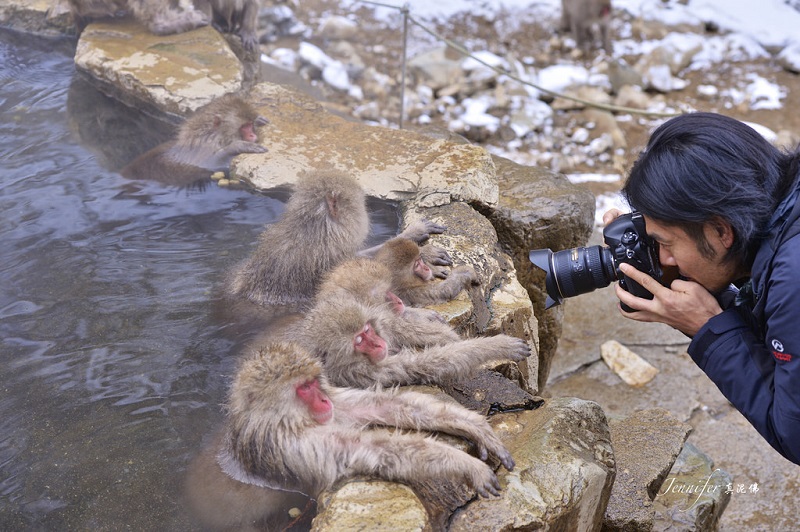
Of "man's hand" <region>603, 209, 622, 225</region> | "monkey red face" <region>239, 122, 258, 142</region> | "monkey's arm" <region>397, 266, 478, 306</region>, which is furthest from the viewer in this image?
"monkey red face" <region>239, 122, 258, 142</region>

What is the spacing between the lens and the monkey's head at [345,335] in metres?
2.94

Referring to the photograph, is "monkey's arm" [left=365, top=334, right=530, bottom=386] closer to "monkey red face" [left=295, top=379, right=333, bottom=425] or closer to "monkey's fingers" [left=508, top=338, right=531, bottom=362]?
"monkey's fingers" [left=508, top=338, right=531, bottom=362]

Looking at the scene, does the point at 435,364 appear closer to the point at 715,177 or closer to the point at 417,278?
the point at 417,278

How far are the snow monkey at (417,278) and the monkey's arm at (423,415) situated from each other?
2.53 ft

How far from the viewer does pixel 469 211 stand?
4031 mm

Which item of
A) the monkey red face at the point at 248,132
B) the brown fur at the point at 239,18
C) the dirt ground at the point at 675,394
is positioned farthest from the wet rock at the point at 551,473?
the brown fur at the point at 239,18

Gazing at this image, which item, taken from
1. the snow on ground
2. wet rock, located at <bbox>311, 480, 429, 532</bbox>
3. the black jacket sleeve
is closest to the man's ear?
the black jacket sleeve

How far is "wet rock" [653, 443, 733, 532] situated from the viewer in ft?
11.6

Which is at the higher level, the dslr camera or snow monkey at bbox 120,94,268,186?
the dslr camera

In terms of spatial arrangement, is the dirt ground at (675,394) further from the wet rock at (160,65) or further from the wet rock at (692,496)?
the wet rock at (160,65)

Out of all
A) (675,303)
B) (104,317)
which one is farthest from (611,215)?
(104,317)

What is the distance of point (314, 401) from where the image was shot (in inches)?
103

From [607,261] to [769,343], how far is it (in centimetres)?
76

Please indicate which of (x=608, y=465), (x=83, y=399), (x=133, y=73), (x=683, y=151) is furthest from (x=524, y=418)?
(x=133, y=73)
